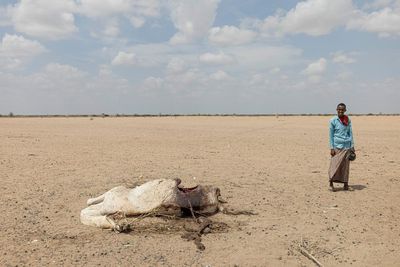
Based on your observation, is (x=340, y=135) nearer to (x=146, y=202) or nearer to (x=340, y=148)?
(x=340, y=148)

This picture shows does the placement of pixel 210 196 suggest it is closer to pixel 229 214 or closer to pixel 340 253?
pixel 229 214

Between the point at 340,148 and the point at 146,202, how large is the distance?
17.6 ft

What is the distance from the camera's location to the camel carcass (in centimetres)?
743

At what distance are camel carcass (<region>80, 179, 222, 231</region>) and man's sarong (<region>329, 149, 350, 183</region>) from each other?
398cm

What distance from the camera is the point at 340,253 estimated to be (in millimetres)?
6355

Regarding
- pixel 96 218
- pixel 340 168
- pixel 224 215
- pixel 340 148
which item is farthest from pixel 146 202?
pixel 340 148

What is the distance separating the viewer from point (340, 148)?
10.7 metres

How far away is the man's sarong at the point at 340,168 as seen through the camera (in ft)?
34.4

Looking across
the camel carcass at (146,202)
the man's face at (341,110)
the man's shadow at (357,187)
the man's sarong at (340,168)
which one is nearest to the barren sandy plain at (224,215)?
the man's shadow at (357,187)

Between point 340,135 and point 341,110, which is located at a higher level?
point 341,110

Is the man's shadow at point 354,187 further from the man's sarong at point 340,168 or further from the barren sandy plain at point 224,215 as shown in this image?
the man's sarong at point 340,168

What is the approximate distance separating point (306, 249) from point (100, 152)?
43.8ft

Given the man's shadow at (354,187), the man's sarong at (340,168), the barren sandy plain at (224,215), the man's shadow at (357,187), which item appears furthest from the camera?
the man's shadow at (357,187)

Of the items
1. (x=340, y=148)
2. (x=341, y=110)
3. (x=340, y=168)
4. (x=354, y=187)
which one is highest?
(x=341, y=110)
